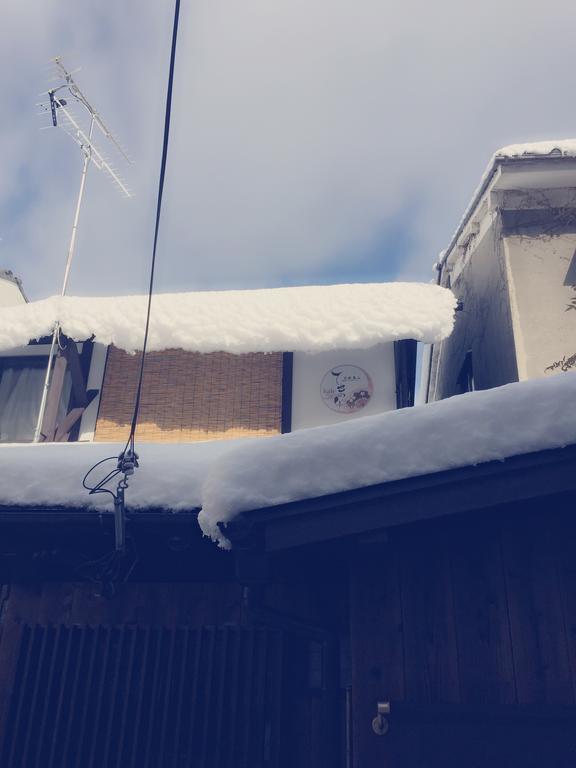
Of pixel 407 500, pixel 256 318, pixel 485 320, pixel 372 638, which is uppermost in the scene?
pixel 485 320

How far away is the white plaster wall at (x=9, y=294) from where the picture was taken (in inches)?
502

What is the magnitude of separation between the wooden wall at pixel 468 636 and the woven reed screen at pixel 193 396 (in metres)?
4.24

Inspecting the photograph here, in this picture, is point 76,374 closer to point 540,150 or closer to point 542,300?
point 542,300

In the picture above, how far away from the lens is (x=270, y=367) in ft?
26.6

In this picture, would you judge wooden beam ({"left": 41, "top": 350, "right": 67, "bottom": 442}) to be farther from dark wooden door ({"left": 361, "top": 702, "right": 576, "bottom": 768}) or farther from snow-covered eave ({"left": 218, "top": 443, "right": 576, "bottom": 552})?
dark wooden door ({"left": 361, "top": 702, "right": 576, "bottom": 768})

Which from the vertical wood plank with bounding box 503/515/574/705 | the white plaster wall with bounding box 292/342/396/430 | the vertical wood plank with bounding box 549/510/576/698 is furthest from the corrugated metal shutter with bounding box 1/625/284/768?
the white plaster wall with bounding box 292/342/396/430

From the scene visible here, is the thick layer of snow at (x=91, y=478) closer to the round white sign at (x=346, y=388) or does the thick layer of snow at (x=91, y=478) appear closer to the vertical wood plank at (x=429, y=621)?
the vertical wood plank at (x=429, y=621)

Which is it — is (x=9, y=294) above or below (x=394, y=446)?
above

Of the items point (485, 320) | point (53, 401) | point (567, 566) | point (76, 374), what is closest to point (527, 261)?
point (485, 320)

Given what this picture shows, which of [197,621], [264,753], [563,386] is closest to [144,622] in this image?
[197,621]

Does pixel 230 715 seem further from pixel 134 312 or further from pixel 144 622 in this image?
pixel 134 312

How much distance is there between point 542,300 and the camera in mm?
7090

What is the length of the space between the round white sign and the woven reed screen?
1.97 feet

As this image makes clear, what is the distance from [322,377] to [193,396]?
1.63 m
